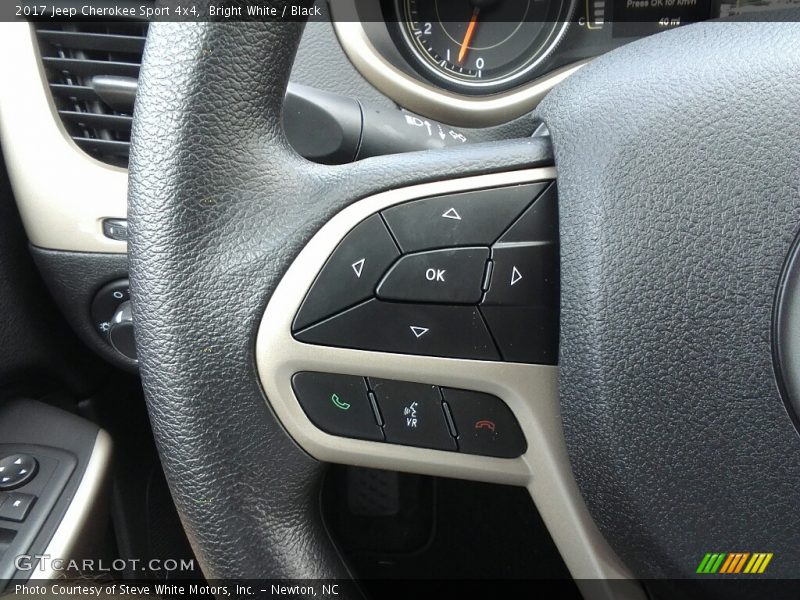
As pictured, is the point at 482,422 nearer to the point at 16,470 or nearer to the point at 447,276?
the point at 447,276

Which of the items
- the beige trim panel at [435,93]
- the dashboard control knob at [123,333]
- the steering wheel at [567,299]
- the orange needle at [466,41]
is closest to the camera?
the steering wheel at [567,299]

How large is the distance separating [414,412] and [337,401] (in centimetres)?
6

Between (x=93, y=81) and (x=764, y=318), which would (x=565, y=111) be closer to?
(x=764, y=318)

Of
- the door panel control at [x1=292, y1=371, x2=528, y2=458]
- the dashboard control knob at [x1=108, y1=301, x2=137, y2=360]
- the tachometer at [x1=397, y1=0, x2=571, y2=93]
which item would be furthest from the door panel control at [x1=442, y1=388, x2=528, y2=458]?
the tachometer at [x1=397, y1=0, x2=571, y2=93]

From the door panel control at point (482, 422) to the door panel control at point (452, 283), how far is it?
0.11ft

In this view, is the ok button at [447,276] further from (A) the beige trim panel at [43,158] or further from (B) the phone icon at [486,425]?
(A) the beige trim panel at [43,158]

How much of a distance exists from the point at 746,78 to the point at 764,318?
16 cm

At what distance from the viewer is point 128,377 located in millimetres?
1156

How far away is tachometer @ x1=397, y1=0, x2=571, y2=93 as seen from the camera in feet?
3.99

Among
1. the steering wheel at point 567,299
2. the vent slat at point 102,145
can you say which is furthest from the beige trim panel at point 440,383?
the vent slat at point 102,145

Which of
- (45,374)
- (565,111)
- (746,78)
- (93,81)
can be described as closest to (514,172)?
(565,111)

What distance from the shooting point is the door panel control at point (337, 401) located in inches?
23.1

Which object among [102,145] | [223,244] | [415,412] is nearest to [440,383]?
[415,412]

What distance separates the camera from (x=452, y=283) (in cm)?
57
